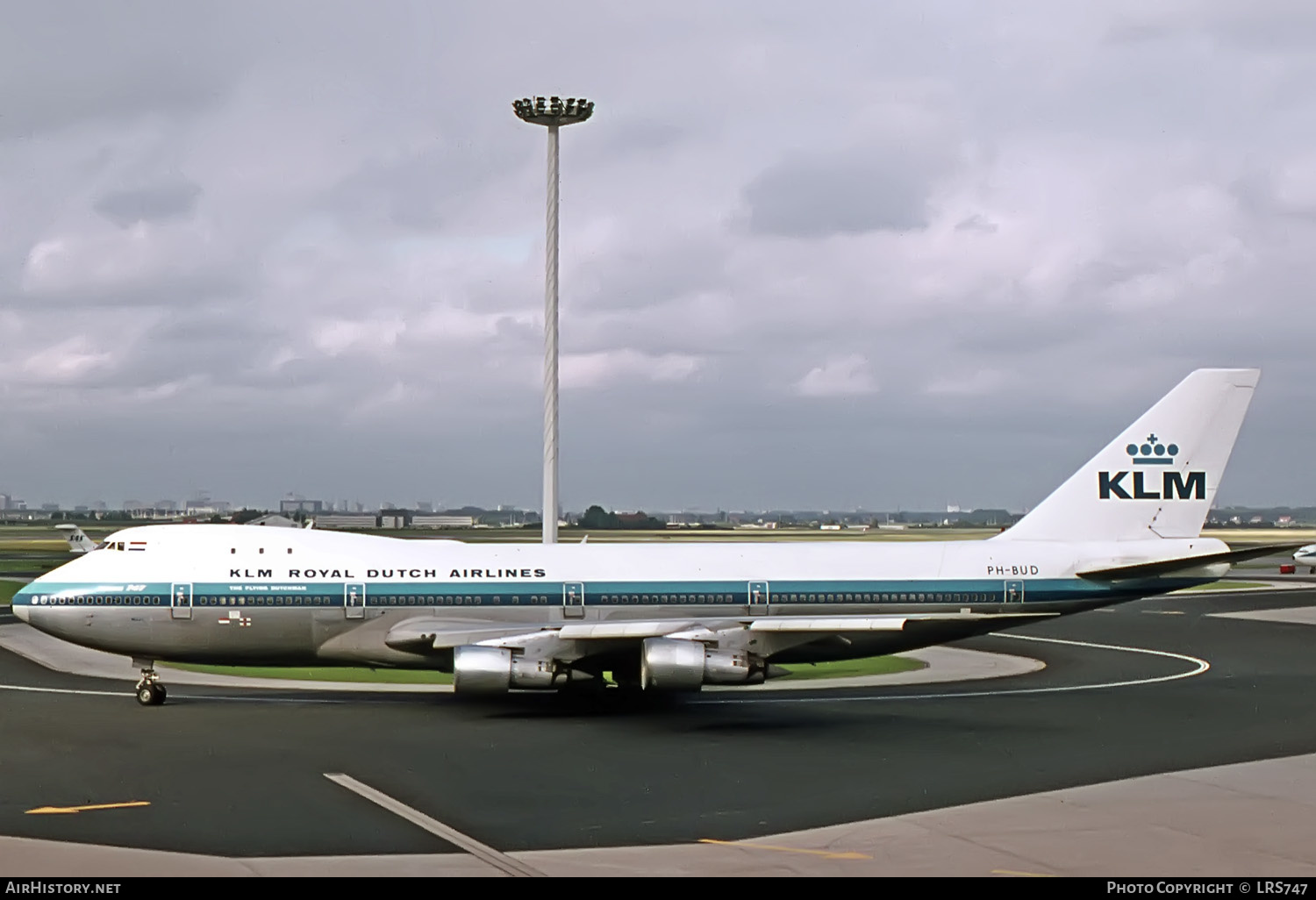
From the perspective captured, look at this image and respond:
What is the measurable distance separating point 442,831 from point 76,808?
5.75m

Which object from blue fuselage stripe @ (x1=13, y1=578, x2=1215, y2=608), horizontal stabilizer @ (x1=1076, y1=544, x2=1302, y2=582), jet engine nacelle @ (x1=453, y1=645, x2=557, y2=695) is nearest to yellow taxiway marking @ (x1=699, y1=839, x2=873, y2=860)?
jet engine nacelle @ (x1=453, y1=645, x2=557, y2=695)

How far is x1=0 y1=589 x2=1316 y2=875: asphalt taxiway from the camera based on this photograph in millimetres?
17109

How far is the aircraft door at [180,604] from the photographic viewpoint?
103ft

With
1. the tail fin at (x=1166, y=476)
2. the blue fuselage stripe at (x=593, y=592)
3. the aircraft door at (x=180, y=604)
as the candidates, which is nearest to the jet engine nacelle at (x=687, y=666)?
the blue fuselage stripe at (x=593, y=592)

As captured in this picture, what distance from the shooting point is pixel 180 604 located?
31.4 metres

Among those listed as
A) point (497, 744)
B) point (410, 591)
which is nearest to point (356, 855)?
point (497, 744)

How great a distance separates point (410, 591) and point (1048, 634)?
3073 cm

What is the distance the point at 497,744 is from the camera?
87.4ft

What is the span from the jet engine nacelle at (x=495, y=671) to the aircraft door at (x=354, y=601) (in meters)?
3.08

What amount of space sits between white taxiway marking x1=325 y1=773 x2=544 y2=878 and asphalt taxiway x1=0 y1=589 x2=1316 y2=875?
0.21ft

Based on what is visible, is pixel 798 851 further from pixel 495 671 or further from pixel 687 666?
pixel 495 671

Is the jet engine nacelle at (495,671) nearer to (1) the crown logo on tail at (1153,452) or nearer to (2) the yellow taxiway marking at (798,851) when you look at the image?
(2) the yellow taxiway marking at (798,851)

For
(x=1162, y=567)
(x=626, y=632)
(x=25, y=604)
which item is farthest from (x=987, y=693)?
(x=25, y=604)

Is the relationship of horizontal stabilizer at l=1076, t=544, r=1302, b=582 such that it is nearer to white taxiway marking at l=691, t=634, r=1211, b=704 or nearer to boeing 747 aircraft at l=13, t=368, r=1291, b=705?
boeing 747 aircraft at l=13, t=368, r=1291, b=705
